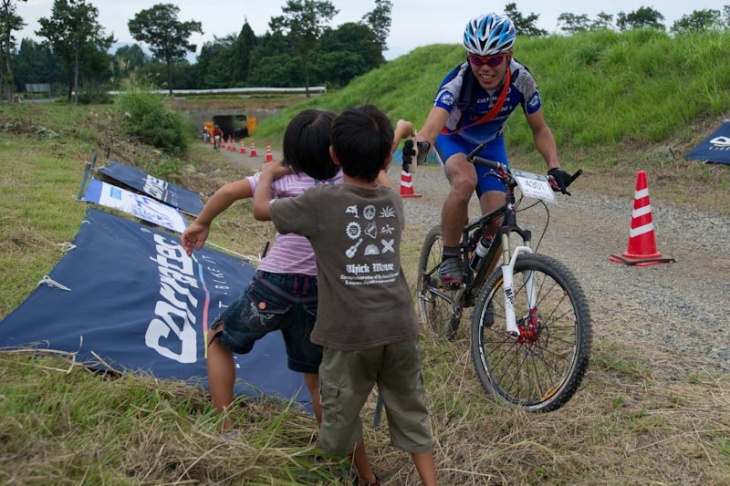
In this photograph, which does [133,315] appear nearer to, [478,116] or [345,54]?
[478,116]

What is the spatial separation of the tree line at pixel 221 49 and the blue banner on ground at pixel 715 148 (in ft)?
121

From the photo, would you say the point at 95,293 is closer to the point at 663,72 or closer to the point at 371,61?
the point at 663,72

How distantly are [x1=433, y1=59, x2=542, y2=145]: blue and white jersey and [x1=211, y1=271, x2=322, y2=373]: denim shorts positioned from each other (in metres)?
1.70

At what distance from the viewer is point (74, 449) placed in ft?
7.43

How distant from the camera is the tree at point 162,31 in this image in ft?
303

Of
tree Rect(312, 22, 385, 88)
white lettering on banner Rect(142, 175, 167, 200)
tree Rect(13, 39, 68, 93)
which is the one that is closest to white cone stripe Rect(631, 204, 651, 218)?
white lettering on banner Rect(142, 175, 167, 200)

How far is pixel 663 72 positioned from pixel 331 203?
14074mm

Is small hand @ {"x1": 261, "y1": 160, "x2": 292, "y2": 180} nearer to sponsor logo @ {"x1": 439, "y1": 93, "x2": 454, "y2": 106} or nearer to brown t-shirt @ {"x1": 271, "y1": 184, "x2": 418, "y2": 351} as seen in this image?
brown t-shirt @ {"x1": 271, "y1": 184, "x2": 418, "y2": 351}

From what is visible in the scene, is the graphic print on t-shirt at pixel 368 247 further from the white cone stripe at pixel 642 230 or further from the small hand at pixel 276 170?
the white cone stripe at pixel 642 230

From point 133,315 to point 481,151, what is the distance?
2322mm

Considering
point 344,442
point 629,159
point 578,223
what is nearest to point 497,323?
point 344,442

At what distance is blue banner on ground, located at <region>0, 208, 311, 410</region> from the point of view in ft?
10.6

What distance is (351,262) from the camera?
244 centimetres

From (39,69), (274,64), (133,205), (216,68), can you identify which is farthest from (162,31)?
(133,205)
